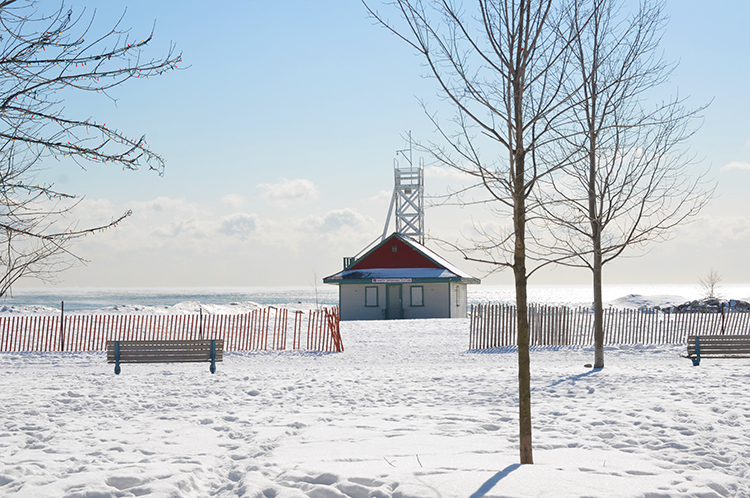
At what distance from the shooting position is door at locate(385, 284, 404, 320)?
3338 cm

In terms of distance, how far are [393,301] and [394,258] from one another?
259 cm

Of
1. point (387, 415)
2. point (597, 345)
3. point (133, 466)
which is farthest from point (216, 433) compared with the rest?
point (597, 345)

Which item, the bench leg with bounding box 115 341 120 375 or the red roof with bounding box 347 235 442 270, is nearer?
the bench leg with bounding box 115 341 120 375

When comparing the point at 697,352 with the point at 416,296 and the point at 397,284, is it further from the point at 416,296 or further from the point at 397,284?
the point at 397,284

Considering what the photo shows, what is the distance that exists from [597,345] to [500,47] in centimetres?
927

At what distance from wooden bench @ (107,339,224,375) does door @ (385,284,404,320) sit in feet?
67.8

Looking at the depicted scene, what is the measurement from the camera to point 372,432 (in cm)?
690

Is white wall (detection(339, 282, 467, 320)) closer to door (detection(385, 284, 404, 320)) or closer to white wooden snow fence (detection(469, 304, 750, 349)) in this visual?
Result: door (detection(385, 284, 404, 320))

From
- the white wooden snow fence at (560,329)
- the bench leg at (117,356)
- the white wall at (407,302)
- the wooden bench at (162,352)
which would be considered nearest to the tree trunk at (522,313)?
the wooden bench at (162,352)

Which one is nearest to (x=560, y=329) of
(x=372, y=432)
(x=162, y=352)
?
(x=162, y=352)

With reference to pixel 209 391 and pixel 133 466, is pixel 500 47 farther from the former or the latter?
pixel 209 391

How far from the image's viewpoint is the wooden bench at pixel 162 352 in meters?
12.6

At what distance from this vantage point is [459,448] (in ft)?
20.1

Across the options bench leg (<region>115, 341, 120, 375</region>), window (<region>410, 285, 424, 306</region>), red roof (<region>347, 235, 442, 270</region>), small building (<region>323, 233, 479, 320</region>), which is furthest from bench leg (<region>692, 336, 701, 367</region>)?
red roof (<region>347, 235, 442, 270</region>)
